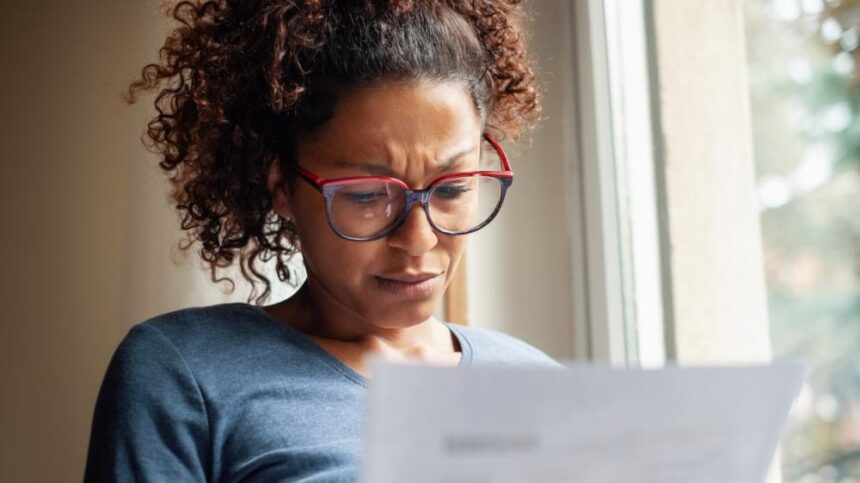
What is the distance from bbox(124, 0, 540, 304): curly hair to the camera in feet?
3.40

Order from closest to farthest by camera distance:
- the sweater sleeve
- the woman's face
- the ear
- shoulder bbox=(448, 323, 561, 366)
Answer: the sweater sleeve, the woman's face, the ear, shoulder bbox=(448, 323, 561, 366)

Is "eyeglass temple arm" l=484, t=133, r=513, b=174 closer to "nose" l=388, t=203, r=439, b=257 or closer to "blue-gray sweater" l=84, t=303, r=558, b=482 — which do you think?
"nose" l=388, t=203, r=439, b=257

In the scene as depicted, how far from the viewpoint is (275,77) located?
104 centimetres

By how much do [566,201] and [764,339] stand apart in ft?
1.54

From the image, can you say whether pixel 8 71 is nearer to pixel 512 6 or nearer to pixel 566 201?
pixel 512 6

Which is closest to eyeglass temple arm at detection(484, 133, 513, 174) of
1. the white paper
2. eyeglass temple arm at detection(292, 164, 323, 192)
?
eyeglass temple arm at detection(292, 164, 323, 192)

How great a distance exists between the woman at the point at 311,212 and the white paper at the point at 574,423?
43 centimetres

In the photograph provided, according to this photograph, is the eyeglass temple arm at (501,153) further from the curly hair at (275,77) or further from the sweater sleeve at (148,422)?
the sweater sleeve at (148,422)

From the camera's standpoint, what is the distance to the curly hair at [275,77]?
104 cm

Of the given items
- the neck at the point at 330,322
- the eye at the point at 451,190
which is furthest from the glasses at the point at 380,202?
the neck at the point at 330,322

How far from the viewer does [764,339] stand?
4.28 ft

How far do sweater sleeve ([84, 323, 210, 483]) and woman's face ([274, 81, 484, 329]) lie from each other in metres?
0.21

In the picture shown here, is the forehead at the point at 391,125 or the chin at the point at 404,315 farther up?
the forehead at the point at 391,125

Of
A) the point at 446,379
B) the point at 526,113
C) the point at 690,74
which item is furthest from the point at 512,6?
the point at 446,379
